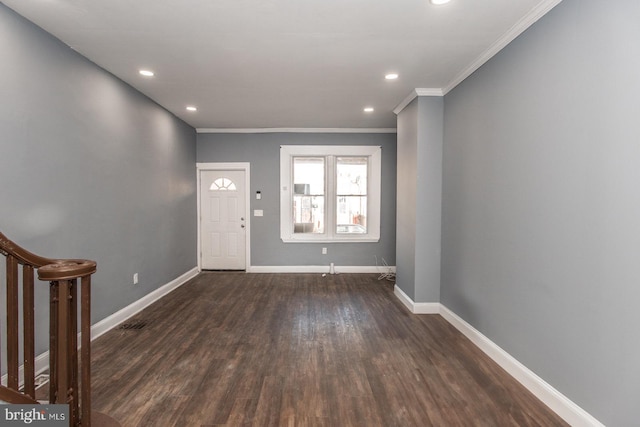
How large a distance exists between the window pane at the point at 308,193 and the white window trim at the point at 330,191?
11 centimetres

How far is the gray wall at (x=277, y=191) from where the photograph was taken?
5906 mm

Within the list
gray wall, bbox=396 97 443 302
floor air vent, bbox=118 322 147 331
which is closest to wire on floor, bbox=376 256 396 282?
gray wall, bbox=396 97 443 302

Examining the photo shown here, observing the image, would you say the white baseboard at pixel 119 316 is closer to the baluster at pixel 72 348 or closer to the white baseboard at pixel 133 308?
the white baseboard at pixel 133 308

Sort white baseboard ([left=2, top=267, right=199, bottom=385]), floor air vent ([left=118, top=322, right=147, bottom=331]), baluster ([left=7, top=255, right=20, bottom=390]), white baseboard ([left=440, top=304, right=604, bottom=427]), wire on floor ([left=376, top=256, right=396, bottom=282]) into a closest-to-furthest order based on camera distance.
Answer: baluster ([left=7, top=255, right=20, bottom=390])
white baseboard ([left=440, top=304, right=604, bottom=427])
white baseboard ([left=2, top=267, right=199, bottom=385])
floor air vent ([left=118, top=322, right=147, bottom=331])
wire on floor ([left=376, top=256, right=396, bottom=282])

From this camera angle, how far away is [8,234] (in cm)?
223

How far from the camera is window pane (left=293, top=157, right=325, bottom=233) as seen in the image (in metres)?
5.99

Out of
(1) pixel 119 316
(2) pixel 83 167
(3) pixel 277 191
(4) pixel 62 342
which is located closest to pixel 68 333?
(4) pixel 62 342

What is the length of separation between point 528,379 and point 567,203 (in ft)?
4.24

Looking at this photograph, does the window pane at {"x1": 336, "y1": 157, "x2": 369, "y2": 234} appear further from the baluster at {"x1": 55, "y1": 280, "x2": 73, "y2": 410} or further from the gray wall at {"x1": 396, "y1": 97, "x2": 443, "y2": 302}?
the baluster at {"x1": 55, "y1": 280, "x2": 73, "y2": 410}

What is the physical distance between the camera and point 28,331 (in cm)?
157

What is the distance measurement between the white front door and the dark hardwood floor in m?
1.94

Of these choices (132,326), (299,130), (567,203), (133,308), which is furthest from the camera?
(299,130)

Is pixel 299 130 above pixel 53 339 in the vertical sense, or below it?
above

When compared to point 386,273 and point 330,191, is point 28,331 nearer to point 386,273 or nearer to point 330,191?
point 330,191
